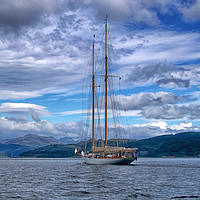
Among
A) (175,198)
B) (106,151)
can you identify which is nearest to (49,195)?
(175,198)

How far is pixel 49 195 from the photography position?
55.5 meters

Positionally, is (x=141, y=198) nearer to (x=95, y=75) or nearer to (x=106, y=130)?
(x=106, y=130)

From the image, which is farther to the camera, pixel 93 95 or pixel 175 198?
pixel 93 95

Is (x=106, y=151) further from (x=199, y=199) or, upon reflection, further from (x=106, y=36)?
(x=199, y=199)

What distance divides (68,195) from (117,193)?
9240 mm

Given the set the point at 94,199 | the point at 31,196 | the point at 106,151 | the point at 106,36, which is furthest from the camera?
the point at 106,36

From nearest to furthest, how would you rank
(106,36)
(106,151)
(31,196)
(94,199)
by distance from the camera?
(94,199), (31,196), (106,151), (106,36)

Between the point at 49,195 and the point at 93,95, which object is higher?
the point at 93,95

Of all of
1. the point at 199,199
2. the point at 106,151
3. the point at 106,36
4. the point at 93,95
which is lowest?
the point at 199,199

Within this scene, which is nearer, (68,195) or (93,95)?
(68,195)

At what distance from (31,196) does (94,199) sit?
38.1ft

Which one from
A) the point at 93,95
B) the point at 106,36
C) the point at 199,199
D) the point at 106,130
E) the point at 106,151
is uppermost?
the point at 106,36

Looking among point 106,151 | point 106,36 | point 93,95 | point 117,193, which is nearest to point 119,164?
point 106,151

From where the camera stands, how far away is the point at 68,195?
5553 cm
